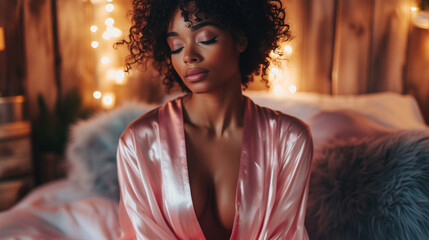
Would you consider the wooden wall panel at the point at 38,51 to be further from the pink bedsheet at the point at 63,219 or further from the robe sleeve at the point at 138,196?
the robe sleeve at the point at 138,196

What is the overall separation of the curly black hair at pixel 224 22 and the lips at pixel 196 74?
11 cm

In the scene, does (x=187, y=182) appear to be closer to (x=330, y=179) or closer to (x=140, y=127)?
(x=140, y=127)

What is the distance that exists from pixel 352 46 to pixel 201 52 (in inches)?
48.3

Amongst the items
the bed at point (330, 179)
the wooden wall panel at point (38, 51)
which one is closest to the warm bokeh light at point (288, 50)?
the bed at point (330, 179)

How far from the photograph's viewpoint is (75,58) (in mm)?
1900

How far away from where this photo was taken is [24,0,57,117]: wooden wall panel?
1.73m

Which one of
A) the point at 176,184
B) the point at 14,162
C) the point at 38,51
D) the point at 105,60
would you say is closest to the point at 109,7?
the point at 105,60

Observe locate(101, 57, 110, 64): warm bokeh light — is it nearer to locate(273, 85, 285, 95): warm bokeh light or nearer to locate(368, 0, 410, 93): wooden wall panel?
locate(273, 85, 285, 95): warm bokeh light

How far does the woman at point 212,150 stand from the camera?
2.45 ft

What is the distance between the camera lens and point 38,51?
70.0 inches

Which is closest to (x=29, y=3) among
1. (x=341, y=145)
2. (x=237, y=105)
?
(x=237, y=105)

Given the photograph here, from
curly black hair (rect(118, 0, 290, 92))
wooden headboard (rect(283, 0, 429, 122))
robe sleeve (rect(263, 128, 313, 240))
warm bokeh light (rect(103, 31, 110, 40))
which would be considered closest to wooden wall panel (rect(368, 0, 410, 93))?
wooden headboard (rect(283, 0, 429, 122))

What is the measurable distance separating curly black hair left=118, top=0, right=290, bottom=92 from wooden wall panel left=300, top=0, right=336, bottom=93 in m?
0.87

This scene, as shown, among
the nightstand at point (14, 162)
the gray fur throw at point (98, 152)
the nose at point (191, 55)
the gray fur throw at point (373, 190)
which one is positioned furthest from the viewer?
the nightstand at point (14, 162)
